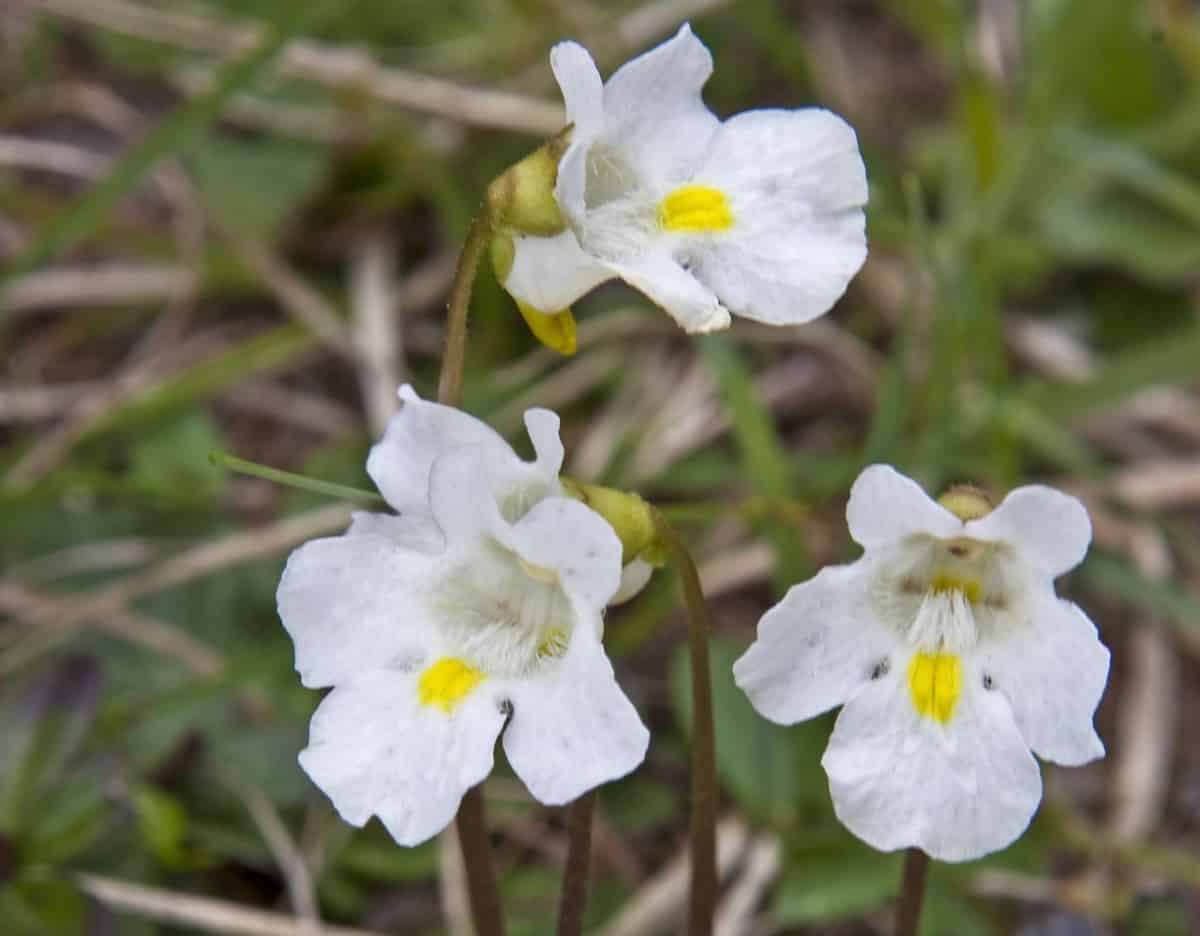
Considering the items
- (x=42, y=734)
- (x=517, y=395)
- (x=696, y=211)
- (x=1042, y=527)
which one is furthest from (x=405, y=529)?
(x=517, y=395)

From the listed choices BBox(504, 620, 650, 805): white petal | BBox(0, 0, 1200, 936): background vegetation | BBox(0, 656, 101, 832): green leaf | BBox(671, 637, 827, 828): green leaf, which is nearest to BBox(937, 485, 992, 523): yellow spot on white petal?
BBox(504, 620, 650, 805): white petal

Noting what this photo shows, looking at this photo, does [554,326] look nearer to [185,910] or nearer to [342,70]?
[185,910]

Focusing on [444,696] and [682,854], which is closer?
[444,696]

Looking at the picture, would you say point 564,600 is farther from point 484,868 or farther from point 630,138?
point 630,138

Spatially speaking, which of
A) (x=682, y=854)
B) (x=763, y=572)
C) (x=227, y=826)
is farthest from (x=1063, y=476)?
(x=227, y=826)

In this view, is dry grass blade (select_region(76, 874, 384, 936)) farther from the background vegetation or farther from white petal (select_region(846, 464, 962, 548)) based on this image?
white petal (select_region(846, 464, 962, 548))

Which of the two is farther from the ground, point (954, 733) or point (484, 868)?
point (954, 733)

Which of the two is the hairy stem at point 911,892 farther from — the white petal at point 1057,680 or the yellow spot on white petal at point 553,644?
the yellow spot on white petal at point 553,644
